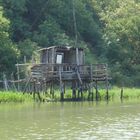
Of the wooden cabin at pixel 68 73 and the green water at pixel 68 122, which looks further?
the wooden cabin at pixel 68 73

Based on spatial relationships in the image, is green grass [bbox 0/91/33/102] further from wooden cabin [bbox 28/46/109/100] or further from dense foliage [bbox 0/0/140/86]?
dense foliage [bbox 0/0/140/86]

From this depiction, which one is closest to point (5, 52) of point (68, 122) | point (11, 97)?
point (11, 97)

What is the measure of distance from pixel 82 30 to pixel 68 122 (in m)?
48.8

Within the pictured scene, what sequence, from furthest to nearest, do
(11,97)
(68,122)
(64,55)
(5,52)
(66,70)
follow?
(5,52), (64,55), (66,70), (11,97), (68,122)

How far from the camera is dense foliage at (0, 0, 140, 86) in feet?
216

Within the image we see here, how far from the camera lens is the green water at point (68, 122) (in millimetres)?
22844

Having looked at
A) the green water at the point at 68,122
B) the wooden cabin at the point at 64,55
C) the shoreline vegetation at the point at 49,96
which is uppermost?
the wooden cabin at the point at 64,55

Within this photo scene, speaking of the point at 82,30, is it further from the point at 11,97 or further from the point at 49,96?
the point at 11,97

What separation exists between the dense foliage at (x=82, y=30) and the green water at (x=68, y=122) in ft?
76.9

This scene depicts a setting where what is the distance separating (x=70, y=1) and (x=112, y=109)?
4015cm

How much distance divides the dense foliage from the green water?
2344 cm

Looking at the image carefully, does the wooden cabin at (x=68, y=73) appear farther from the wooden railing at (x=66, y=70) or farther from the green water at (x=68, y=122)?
the green water at (x=68, y=122)

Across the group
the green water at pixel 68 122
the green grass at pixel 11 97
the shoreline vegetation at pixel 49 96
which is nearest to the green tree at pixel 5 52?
the shoreline vegetation at pixel 49 96

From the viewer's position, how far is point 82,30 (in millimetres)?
75938
